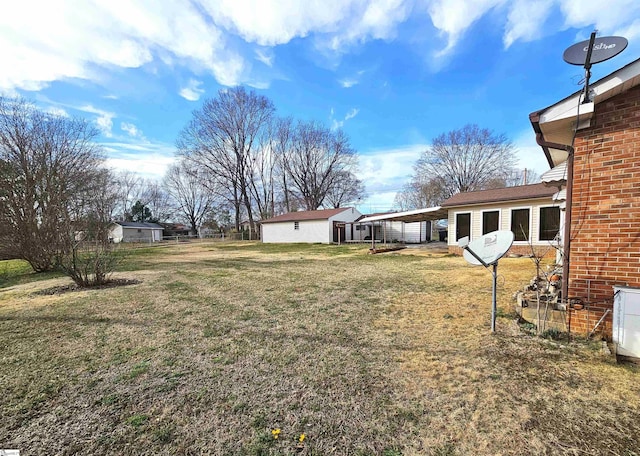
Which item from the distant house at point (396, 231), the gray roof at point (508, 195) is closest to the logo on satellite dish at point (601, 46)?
the gray roof at point (508, 195)

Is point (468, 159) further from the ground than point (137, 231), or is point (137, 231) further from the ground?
point (468, 159)

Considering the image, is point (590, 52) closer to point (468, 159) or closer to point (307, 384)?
point (307, 384)

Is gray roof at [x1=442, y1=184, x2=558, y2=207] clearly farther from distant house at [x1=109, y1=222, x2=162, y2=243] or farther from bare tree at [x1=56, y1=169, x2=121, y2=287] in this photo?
distant house at [x1=109, y1=222, x2=162, y2=243]

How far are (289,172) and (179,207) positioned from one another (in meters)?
22.6

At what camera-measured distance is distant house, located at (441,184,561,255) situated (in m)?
11.1

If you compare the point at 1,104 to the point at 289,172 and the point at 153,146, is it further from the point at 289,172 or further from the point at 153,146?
the point at 289,172

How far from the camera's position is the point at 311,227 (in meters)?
24.7

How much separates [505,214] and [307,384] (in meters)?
13.0

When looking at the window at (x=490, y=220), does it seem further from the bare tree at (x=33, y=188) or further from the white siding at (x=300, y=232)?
the bare tree at (x=33, y=188)

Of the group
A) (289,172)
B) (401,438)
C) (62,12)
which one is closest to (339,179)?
(289,172)

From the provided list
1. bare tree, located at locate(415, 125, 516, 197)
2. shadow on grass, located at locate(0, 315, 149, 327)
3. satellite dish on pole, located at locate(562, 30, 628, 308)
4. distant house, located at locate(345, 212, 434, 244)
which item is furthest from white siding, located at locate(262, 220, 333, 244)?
satellite dish on pole, located at locate(562, 30, 628, 308)

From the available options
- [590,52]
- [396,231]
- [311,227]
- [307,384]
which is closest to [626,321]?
[590,52]

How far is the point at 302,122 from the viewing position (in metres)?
34.6

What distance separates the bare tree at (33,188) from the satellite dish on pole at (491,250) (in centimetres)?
1040
